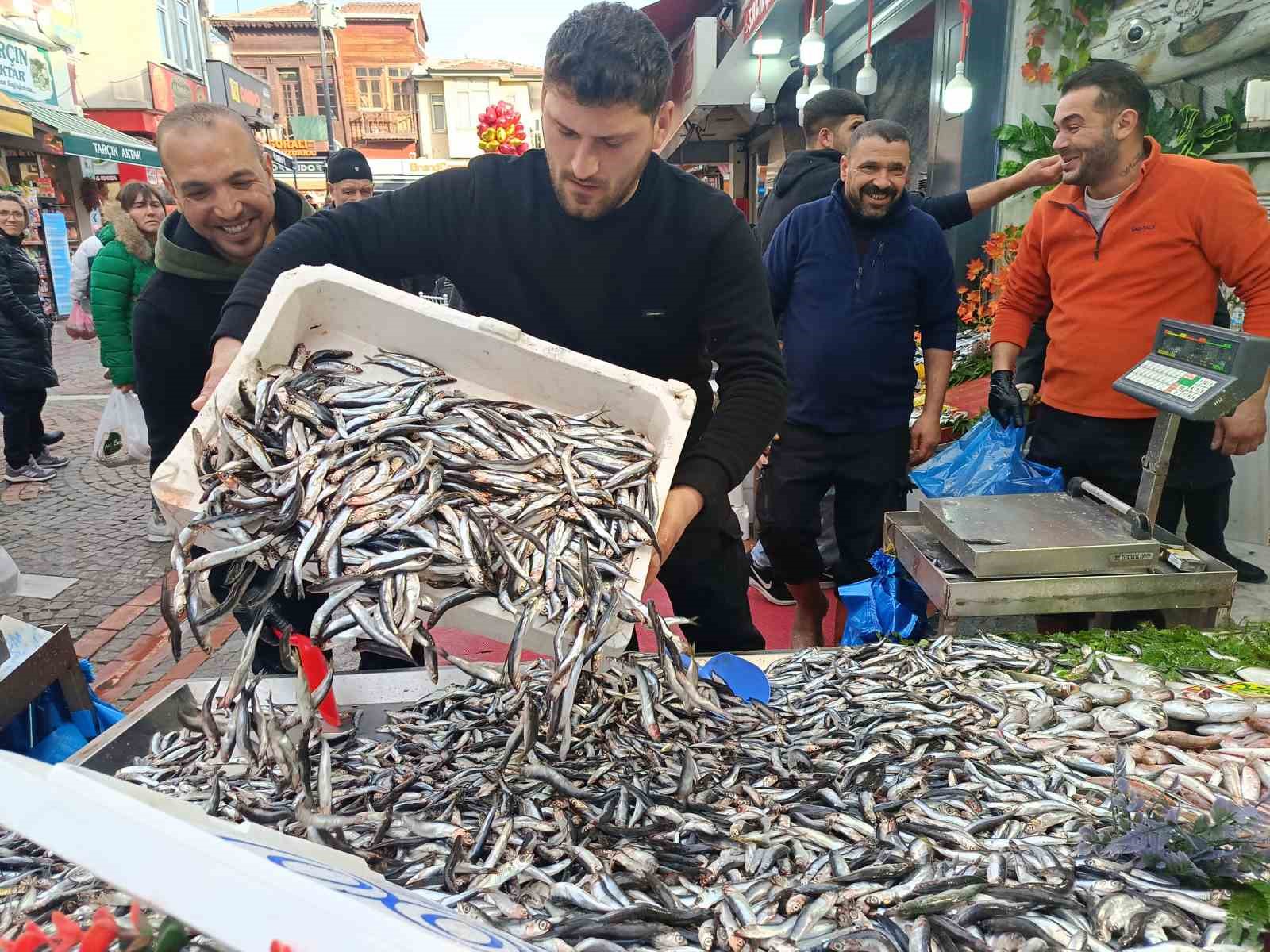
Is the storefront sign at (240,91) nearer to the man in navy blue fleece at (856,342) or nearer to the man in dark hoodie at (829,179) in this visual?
the man in dark hoodie at (829,179)

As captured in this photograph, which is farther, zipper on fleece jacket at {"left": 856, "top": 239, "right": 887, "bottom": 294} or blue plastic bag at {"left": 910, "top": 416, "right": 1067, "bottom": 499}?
zipper on fleece jacket at {"left": 856, "top": 239, "right": 887, "bottom": 294}

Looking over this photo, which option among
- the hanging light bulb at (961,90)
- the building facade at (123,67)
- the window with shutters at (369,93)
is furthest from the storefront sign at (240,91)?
the hanging light bulb at (961,90)

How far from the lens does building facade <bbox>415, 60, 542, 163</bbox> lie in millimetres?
48719

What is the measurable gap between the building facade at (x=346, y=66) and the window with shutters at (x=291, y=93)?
46 mm

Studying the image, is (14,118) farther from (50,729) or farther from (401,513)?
(401,513)

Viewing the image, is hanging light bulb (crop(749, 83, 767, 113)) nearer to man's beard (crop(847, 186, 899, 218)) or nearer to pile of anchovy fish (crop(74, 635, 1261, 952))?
man's beard (crop(847, 186, 899, 218))

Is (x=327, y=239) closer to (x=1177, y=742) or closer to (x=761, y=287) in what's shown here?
(x=761, y=287)

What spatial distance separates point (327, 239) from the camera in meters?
2.55

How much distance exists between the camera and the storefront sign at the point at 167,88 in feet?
90.3

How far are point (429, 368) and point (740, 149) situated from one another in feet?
59.2

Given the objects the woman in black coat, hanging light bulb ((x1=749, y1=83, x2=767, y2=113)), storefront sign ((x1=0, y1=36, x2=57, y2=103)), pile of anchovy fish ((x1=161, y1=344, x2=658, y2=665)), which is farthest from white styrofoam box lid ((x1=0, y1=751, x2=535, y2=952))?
storefront sign ((x1=0, y1=36, x2=57, y2=103))

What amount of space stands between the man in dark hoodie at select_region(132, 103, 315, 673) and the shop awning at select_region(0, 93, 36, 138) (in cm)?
1807

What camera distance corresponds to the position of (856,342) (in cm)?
424

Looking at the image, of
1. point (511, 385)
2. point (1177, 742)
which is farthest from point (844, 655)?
point (511, 385)
